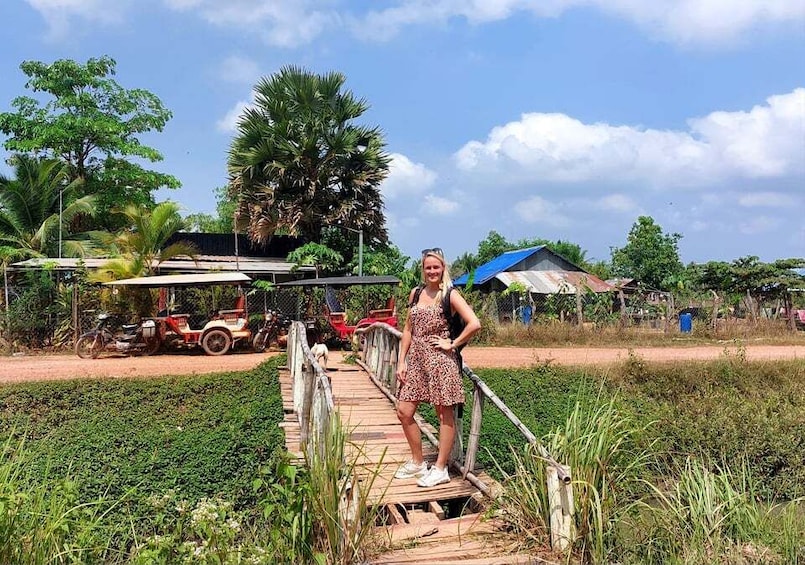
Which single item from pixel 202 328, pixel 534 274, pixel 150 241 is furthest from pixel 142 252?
pixel 534 274

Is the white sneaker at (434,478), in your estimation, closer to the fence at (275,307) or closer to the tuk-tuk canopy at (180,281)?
the tuk-tuk canopy at (180,281)

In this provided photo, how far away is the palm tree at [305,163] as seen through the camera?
19.5m

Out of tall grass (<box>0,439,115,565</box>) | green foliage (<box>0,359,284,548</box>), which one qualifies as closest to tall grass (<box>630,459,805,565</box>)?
green foliage (<box>0,359,284,548</box>)

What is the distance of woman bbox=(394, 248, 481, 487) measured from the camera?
4.54 m

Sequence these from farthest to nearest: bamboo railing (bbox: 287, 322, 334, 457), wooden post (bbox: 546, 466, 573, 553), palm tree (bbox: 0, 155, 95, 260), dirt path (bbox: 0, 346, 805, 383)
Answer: palm tree (bbox: 0, 155, 95, 260), dirt path (bbox: 0, 346, 805, 383), bamboo railing (bbox: 287, 322, 334, 457), wooden post (bbox: 546, 466, 573, 553)

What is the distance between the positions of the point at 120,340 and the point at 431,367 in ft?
36.4

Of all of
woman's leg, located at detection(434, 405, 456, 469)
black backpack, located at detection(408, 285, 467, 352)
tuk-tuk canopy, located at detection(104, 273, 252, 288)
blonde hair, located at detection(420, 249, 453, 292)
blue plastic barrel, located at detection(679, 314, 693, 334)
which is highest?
tuk-tuk canopy, located at detection(104, 273, 252, 288)

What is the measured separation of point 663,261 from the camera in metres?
31.2

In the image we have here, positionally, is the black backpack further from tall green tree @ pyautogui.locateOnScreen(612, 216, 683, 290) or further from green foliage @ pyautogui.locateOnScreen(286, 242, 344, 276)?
tall green tree @ pyautogui.locateOnScreen(612, 216, 683, 290)

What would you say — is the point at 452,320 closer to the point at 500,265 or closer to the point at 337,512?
the point at 337,512

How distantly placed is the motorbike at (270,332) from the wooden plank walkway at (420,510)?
27.3 feet

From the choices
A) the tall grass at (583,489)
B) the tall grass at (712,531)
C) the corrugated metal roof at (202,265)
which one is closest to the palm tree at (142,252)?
the corrugated metal roof at (202,265)

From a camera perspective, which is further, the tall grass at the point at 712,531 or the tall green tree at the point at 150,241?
the tall green tree at the point at 150,241

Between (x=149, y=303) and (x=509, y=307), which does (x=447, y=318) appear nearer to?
(x=149, y=303)
